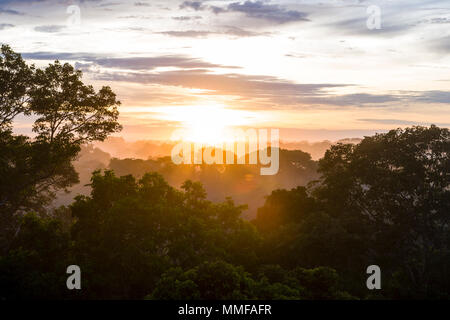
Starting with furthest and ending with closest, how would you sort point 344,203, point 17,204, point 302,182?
point 302,182 < point 344,203 < point 17,204

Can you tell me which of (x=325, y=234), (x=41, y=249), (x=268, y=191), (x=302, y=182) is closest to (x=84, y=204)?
(x=41, y=249)

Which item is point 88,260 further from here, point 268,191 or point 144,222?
point 268,191

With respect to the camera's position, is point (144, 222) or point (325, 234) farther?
point (325, 234)

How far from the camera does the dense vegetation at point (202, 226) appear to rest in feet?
56.1

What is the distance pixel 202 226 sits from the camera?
20516 millimetres

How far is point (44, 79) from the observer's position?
22750 mm

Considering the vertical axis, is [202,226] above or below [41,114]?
below

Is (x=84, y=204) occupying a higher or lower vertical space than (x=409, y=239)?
higher

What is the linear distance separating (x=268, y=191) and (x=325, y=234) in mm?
50538

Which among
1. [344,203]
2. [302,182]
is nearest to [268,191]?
[302,182]

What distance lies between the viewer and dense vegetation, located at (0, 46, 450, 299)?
17.1m

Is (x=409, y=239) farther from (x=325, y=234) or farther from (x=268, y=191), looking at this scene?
(x=268, y=191)
